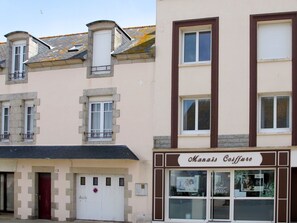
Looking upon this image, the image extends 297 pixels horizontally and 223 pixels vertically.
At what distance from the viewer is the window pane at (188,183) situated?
17.2 metres

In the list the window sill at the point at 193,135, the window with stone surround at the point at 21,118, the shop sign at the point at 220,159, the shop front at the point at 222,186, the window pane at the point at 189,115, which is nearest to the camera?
the shop front at the point at 222,186

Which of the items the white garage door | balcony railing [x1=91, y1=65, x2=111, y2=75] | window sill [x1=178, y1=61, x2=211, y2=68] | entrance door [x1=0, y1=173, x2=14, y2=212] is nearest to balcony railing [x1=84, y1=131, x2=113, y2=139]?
the white garage door

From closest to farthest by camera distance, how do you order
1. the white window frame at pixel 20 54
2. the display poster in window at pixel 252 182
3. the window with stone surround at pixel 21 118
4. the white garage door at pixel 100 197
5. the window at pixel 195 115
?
the display poster in window at pixel 252 182, the window at pixel 195 115, the white garage door at pixel 100 197, the window with stone surround at pixel 21 118, the white window frame at pixel 20 54

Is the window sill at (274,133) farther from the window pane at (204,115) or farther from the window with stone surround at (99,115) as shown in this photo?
the window with stone surround at (99,115)

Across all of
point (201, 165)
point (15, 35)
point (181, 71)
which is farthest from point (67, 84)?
point (201, 165)

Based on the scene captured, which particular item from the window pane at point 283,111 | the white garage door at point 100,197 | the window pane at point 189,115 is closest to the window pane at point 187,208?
the white garage door at point 100,197

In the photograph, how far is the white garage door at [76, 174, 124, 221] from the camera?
1825cm

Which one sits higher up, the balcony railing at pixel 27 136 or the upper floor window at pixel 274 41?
the upper floor window at pixel 274 41

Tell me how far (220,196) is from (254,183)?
1.23 m

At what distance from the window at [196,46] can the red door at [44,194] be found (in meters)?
7.18

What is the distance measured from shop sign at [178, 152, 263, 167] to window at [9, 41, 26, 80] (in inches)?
300

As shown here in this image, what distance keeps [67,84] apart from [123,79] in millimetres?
2377

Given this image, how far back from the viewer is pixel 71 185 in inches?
734

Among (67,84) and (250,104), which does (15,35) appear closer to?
(67,84)
